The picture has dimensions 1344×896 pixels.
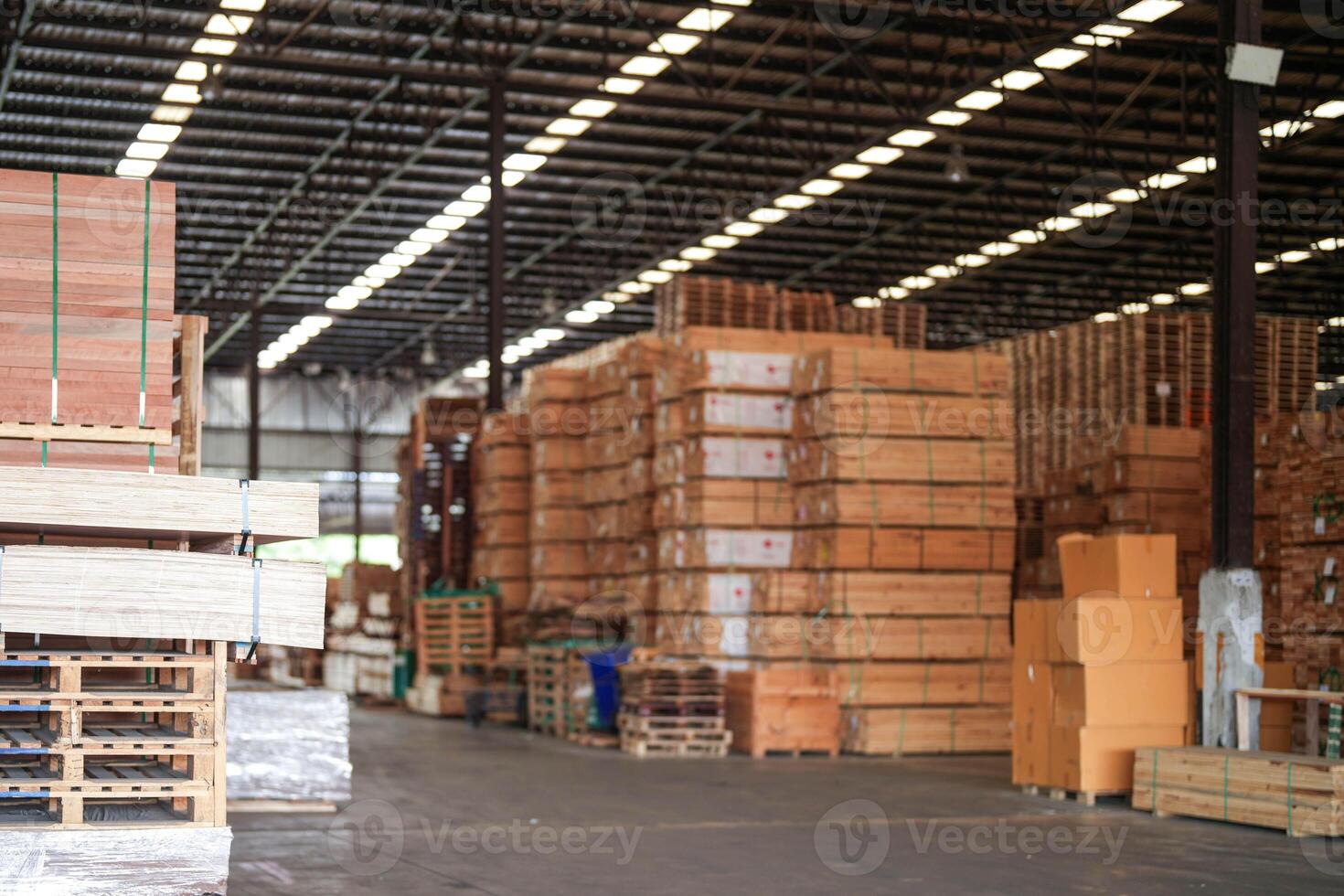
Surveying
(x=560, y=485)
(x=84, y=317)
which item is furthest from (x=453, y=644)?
(x=84, y=317)

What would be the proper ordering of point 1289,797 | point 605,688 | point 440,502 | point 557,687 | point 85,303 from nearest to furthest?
point 85,303
point 1289,797
point 605,688
point 557,687
point 440,502

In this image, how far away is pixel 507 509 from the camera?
61.1 feet

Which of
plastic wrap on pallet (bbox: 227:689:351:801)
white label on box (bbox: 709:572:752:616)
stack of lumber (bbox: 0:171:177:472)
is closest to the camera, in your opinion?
stack of lumber (bbox: 0:171:177:472)

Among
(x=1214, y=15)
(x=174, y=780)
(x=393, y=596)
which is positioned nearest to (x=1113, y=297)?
(x=1214, y=15)

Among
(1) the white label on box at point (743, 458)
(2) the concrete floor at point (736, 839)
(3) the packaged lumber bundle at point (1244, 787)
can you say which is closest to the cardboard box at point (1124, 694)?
(3) the packaged lumber bundle at point (1244, 787)

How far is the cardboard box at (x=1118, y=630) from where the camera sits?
10.1 metres

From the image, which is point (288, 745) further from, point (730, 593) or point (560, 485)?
point (560, 485)

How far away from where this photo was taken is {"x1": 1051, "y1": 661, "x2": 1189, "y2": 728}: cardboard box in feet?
33.3

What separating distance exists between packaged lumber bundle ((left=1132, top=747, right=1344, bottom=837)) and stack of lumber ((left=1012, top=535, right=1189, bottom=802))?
27 cm

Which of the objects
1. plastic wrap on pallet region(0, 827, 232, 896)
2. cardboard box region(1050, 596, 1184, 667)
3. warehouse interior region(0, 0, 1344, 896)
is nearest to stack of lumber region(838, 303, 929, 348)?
warehouse interior region(0, 0, 1344, 896)

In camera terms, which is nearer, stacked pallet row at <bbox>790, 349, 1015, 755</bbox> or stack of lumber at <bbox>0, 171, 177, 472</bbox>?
stack of lumber at <bbox>0, 171, 177, 472</bbox>

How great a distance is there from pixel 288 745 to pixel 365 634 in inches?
481

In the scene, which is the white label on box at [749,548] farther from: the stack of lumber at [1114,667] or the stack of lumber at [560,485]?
the stack of lumber at [1114,667]

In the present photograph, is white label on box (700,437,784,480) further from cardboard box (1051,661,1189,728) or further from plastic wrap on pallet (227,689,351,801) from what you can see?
plastic wrap on pallet (227,689,351,801)
